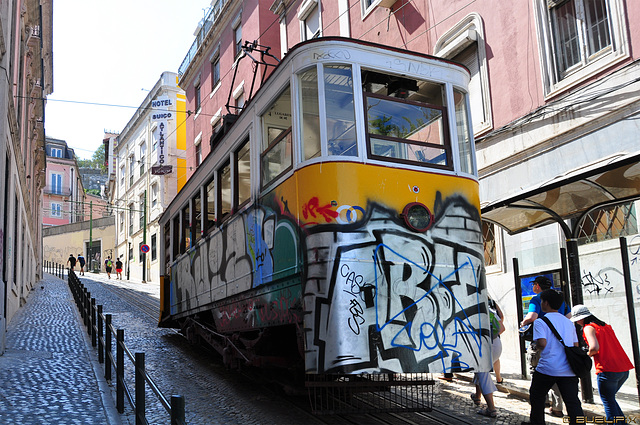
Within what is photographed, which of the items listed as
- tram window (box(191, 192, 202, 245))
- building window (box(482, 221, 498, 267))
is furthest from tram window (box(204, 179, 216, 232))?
building window (box(482, 221, 498, 267))

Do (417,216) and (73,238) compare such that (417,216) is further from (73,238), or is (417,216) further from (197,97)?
(73,238)

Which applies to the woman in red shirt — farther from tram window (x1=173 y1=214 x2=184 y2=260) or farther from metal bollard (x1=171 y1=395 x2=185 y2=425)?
tram window (x1=173 y1=214 x2=184 y2=260)

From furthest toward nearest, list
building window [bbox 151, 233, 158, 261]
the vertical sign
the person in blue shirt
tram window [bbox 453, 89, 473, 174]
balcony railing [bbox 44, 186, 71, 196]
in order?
1. balcony railing [bbox 44, 186, 71, 196]
2. building window [bbox 151, 233, 158, 261]
3. the vertical sign
4. the person in blue shirt
5. tram window [bbox 453, 89, 473, 174]

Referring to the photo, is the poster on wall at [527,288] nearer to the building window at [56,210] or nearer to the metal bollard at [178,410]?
the metal bollard at [178,410]

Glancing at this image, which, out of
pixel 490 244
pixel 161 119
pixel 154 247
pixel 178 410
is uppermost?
pixel 161 119

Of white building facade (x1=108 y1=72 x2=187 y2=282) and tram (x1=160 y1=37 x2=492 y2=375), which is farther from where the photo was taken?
white building facade (x1=108 y1=72 x2=187 y2=282)

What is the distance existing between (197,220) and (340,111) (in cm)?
436

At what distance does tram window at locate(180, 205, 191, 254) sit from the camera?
1027 cm

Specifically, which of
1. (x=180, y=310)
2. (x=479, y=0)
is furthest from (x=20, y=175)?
(x=479, y=0)

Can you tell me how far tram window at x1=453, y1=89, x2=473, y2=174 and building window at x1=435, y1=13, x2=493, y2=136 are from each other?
5027mm

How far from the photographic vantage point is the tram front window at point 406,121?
6.03 metres

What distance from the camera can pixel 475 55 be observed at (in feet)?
39.0

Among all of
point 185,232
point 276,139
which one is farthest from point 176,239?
point 276,139

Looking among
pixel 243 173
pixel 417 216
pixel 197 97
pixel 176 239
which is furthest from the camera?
pixel 197 97
